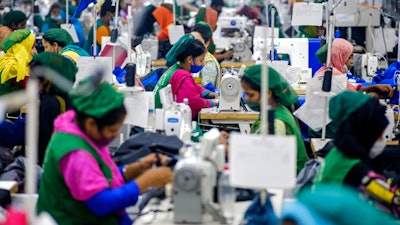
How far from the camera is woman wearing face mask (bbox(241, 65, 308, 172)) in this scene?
4.71 m

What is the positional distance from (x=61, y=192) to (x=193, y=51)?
3.13 meters

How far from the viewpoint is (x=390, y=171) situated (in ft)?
15.3

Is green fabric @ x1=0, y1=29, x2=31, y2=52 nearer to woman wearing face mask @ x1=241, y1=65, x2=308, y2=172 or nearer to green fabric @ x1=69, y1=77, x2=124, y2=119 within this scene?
woman wearing face mask @ x1=241, y1=65, x2=308, y2=172

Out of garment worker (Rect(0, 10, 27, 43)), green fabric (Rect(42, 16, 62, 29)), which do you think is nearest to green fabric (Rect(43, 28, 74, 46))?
garment worker (Rect(0, 10, 27, 43))

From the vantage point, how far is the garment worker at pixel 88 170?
3740mm

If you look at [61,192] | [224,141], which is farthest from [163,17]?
[61,192]

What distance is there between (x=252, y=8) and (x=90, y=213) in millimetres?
11054

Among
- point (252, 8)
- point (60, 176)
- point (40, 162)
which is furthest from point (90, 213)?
point (252, 8)

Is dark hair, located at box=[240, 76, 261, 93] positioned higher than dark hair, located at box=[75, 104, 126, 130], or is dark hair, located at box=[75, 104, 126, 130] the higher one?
dark hair, located at box=[240, 76, 261, 93]

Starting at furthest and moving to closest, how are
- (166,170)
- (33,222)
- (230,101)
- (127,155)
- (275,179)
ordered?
(230,101) < (127,155) < (166,170) < (275,179) < (33,222)

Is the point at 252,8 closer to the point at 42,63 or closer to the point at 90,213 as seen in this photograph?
the point at 42,63

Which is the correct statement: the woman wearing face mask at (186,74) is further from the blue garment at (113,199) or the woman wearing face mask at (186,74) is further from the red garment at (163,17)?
the red garment at (163,17)

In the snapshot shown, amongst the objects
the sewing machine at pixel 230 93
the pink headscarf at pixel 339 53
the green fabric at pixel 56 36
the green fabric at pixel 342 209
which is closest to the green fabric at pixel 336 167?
the green fabric at pixel 342 209

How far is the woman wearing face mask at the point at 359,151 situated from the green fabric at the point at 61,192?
0.94m
